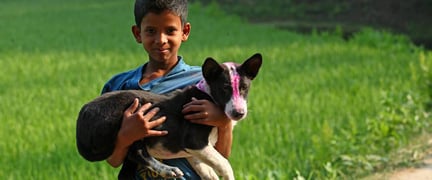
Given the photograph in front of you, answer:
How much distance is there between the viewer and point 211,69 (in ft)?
6.64

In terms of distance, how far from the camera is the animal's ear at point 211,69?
6.53 ft

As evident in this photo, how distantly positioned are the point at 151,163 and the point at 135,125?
11 centimetres

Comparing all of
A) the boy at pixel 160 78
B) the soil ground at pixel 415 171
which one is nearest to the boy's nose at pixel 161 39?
the boy at pixel 160 78

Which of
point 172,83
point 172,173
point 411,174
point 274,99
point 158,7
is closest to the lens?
point 172,173

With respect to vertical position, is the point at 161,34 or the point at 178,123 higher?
the point at 161,34

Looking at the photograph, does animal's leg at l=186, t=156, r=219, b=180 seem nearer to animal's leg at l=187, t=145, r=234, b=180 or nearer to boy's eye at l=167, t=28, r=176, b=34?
animal's leg at l=187, t=145, r=234, b=180

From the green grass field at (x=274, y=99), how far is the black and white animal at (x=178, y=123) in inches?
65.5

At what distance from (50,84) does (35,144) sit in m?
3.00

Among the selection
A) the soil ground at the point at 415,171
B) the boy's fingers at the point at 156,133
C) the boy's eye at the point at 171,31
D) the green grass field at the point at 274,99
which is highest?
the boy's eye at the point at 171,31

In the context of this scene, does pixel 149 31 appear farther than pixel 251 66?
Yes

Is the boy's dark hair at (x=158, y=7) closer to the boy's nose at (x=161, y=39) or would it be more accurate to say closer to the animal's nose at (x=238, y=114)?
the boy's nose at (x=161, y=39)

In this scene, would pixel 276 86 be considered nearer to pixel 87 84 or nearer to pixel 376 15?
pixel 87 84

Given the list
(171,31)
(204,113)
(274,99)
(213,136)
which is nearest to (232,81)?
(204,113)

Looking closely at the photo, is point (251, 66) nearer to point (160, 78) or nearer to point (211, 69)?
point (211, 69)
